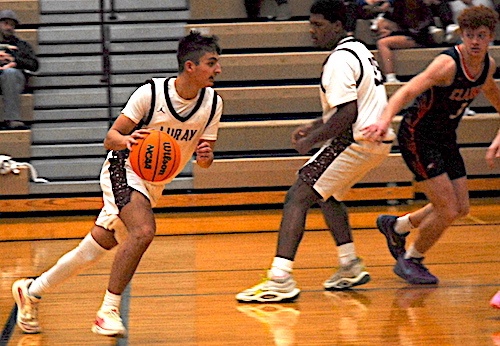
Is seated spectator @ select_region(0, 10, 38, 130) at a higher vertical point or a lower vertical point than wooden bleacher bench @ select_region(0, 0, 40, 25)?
lower

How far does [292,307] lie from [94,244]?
3.80ft

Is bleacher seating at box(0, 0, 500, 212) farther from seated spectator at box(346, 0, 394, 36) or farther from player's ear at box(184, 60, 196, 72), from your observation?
player's ear at box(184, 60, 196, 72)

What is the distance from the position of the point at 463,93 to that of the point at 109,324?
7.44ft

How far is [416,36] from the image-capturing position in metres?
9.51

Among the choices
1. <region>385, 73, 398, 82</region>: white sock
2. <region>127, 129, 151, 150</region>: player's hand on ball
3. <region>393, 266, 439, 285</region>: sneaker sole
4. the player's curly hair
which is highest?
the player's curly hair

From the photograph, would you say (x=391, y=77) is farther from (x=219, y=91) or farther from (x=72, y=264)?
(x=72, y=264)

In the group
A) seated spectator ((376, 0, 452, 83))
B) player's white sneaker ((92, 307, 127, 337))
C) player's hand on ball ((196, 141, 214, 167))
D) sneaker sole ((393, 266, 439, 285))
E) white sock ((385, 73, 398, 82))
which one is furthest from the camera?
seated spectator ((376, 0, 452, 83))

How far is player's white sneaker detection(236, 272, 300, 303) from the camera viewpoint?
495 centimetres

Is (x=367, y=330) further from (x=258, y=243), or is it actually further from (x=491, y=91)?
(x=258, y=243)

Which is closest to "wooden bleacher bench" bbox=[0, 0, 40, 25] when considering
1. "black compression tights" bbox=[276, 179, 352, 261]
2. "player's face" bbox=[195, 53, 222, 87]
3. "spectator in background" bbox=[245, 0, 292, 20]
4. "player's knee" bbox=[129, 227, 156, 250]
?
"spectator in background" bbox=[245, 0, 292, 20]

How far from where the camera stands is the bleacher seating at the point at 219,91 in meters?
8.51

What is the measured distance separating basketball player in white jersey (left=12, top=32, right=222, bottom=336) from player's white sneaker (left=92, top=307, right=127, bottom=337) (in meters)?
0.10

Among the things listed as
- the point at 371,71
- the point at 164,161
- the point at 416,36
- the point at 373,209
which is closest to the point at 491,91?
the point at 371,71

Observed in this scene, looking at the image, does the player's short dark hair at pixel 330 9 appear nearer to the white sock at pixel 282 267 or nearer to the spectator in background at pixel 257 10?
the white sock at pixel 282 267
